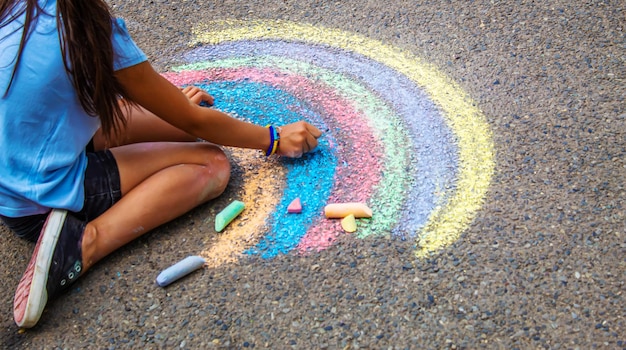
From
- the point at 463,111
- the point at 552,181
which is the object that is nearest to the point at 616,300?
the point at 552,181

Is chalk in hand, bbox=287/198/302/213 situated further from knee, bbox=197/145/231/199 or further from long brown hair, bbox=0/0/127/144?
long brown hair, bbox=0/0/127/144

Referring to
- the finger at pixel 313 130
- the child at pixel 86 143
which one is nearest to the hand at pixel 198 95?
the child at pixel 86 143

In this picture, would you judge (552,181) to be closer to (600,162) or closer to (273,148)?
(600,162)

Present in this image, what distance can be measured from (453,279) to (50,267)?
116 centimetres

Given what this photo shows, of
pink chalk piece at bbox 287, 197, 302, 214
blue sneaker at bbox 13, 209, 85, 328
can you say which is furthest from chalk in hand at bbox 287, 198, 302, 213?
blue sneaker at bbox 13, 209, 85, 328

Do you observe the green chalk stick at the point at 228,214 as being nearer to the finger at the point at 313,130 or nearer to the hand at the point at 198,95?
the finger at the point at 313,130

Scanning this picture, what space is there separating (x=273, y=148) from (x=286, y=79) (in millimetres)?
538

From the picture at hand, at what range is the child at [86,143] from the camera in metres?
1.52

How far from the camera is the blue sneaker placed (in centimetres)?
164

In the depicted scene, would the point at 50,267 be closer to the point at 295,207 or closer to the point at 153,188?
the point at 153,188

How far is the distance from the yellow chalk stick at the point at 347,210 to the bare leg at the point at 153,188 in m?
0.38

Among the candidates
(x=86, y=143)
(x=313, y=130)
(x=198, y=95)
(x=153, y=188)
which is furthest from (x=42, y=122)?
(x=313, y=130)

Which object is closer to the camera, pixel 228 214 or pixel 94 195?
pixel 94 195

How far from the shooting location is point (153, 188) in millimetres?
1861
